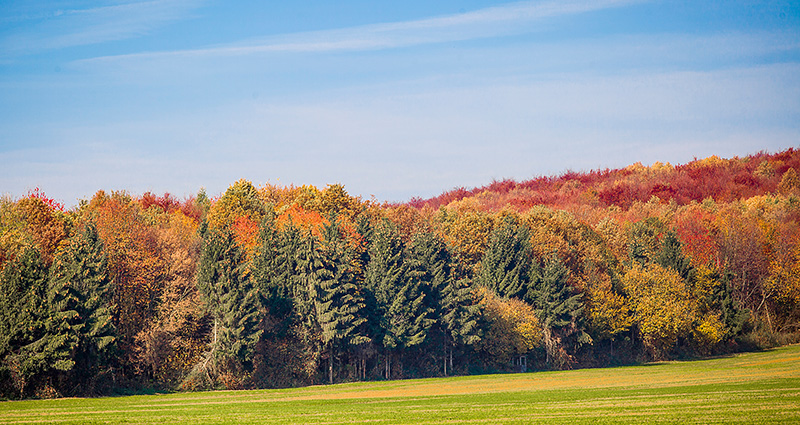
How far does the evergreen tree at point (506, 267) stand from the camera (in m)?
86.6

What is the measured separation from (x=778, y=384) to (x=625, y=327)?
167ft

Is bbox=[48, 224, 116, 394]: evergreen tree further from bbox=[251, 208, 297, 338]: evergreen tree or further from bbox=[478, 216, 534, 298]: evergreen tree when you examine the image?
bbox=[478, 216, 534, 298]: evergreen tree

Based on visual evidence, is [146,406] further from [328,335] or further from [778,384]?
[778,384]

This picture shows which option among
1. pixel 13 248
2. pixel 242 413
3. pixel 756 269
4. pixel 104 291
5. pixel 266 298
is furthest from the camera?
pixel 756 269

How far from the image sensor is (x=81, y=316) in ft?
178

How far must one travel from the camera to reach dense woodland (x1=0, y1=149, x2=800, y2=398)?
55.2 m

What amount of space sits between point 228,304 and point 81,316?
38.1ft

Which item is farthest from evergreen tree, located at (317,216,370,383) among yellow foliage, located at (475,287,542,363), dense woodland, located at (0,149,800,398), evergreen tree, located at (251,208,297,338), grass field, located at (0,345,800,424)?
yellow foliage, located at (475,287,542,363)

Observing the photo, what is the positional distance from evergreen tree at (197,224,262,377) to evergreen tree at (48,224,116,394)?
837cm

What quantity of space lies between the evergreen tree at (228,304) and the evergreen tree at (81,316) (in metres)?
8.37

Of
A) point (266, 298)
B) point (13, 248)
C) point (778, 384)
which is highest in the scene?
point (13, 248)

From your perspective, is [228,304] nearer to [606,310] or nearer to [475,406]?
[475,406]

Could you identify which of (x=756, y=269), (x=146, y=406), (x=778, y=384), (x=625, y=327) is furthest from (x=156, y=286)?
(x=756, y=269)

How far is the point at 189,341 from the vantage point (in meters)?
63.2
